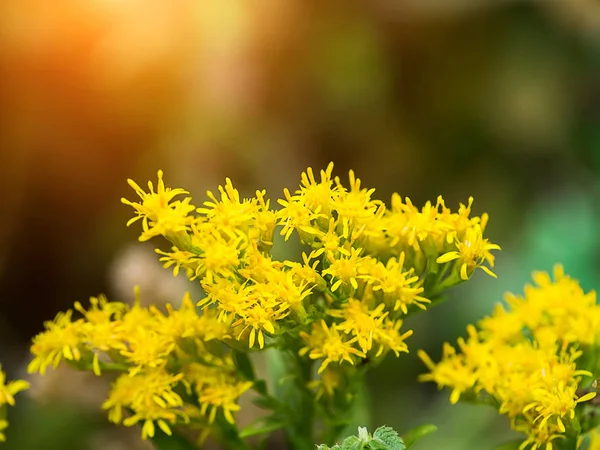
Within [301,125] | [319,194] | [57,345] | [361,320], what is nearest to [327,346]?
[361,320]

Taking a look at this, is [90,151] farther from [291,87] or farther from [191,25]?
[291,87]

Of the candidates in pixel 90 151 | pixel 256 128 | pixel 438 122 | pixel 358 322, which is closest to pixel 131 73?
pixel 90 151

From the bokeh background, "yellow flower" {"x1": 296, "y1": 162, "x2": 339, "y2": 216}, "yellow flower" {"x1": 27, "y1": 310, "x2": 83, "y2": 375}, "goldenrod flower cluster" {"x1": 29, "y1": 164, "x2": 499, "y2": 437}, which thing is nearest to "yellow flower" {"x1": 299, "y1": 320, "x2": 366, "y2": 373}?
"goldenrod flower cluster" {"x1": 29, "y1": 164, "x2": 499, "y2": 437}

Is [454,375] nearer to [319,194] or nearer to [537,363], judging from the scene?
[537,363]

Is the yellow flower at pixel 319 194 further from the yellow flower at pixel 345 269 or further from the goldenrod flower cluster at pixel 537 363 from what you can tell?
the goldenrod flower cluster at pixel 537 363

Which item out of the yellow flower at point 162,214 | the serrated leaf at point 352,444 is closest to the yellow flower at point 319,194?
the yellow flower at point 162,214

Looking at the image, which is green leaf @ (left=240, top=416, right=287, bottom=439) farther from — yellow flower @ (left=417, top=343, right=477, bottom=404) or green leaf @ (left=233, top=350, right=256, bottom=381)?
yellow flower @ (left=417, top=343, right=477, bottom=404)

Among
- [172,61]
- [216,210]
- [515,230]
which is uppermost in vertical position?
[172,61]
